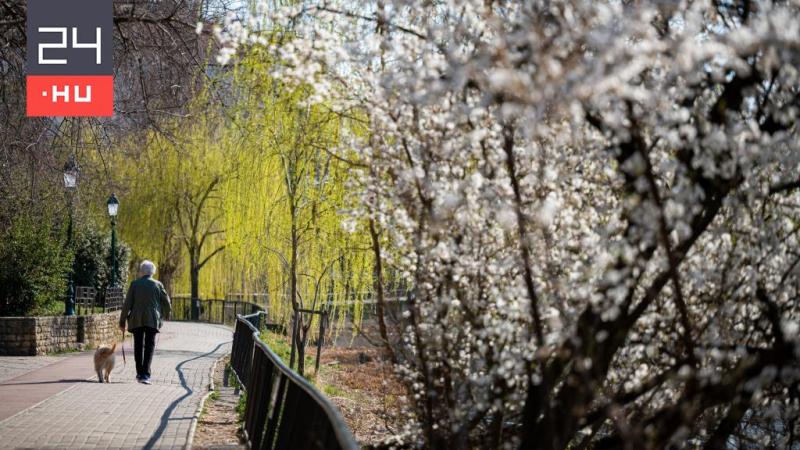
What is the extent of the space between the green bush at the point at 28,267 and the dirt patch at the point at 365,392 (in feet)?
20.5

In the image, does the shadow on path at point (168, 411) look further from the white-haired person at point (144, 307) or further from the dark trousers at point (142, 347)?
the white-haired person at point (144, 307)

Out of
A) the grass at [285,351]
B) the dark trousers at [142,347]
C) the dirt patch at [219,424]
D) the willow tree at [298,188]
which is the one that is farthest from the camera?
the grass at [285,351]

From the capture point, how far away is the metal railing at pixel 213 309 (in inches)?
1545

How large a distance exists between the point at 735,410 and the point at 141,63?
1099cm

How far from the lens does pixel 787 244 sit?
6.51 m

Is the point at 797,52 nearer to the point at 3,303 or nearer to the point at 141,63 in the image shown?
the point at 141,63

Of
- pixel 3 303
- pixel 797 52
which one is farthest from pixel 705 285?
pixel 3 303

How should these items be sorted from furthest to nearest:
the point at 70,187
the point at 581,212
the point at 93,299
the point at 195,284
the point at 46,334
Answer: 1. the point at 195,284
2. the point at 93,299
3. the point at 46,334
4. the point at 70,187
5. the point at 581,212

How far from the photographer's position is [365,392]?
629 inches

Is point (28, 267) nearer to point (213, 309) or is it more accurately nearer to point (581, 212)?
point (581, 212)

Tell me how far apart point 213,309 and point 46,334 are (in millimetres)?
22118

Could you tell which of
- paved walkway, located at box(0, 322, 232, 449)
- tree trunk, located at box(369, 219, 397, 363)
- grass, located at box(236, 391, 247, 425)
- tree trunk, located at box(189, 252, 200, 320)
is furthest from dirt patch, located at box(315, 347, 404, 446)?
tree trunk, located at box(189, 252, 200, 320)

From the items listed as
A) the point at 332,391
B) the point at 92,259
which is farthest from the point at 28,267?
the point at 92,259

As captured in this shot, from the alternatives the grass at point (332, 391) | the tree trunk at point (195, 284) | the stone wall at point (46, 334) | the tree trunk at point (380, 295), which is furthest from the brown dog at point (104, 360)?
the tree trunk at point (195, 284)
